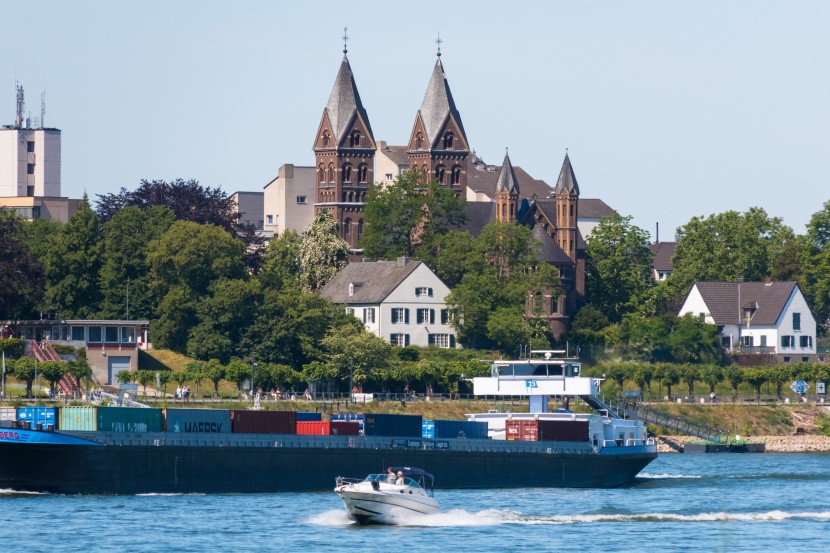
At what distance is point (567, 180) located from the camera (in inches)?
7830

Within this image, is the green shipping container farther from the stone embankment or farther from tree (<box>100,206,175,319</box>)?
tree (<box>100,206,175,319</box>)

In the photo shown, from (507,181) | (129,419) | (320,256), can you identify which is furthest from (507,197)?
(129,419)

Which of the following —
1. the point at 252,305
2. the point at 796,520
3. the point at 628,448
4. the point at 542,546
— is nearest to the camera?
the point at 542,546

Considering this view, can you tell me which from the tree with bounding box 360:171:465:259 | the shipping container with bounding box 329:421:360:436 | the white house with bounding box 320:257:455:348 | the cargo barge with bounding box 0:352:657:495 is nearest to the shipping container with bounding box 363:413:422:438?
the cargo barge with bounding box 0:352:657:495

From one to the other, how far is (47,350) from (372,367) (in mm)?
25510

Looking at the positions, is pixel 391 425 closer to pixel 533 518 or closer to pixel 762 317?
pixel 533 518

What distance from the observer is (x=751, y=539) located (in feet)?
234

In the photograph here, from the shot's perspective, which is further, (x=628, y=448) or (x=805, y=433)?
(x=805, y=433)

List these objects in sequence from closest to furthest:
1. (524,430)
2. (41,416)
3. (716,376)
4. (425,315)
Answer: (41,416) < (524,430) < (716,376) < (425,315)

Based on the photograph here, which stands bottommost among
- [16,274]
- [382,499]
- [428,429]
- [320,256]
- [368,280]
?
[382,499]

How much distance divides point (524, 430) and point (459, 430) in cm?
374

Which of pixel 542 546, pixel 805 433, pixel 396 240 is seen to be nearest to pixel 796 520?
pixel 542 546

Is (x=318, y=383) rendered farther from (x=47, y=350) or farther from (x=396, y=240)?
(x=396, y=240)

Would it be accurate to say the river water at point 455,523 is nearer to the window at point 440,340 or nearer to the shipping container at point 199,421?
the shipping container at point 199,421
